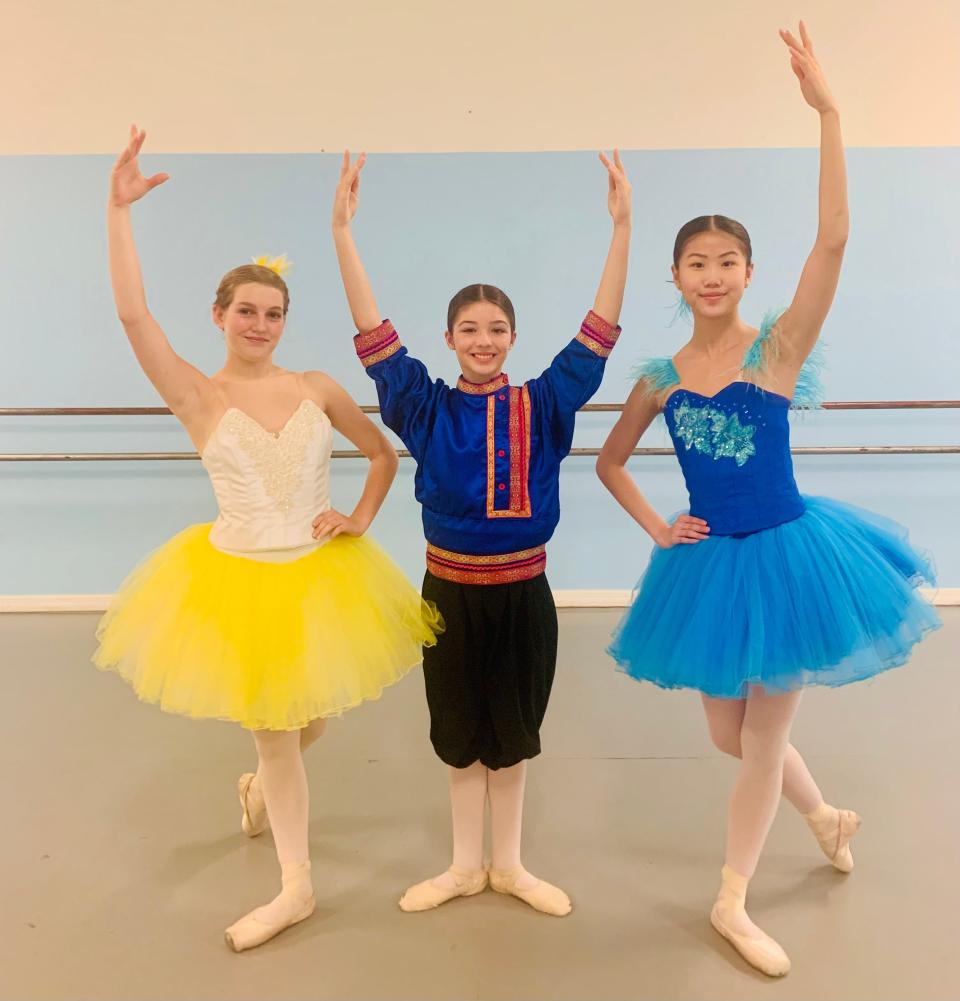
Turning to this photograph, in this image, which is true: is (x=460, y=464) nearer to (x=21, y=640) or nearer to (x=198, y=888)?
(x=198, y=888)

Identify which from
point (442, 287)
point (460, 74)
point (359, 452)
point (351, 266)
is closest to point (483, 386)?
point (351, 266)

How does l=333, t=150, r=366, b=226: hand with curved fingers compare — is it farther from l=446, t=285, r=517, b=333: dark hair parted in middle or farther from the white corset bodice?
the white corset bodice

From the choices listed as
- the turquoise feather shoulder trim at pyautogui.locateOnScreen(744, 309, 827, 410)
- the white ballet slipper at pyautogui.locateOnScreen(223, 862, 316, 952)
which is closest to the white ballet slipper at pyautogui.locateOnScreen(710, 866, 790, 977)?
the white ballet slipper at pyautogui.locateOnScreen(223, 862, 316, 952)

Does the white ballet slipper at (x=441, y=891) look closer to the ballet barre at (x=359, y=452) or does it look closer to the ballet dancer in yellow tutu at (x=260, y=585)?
the ballet dancer in yellow tutu at (x=260, y=585)

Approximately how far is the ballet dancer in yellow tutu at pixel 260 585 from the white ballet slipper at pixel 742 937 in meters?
0.70

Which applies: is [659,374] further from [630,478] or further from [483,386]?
[483,386]

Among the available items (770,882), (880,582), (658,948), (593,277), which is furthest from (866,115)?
(658,948)

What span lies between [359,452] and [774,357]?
5.67ft

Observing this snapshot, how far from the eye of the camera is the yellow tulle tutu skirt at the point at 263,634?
51.8 inches

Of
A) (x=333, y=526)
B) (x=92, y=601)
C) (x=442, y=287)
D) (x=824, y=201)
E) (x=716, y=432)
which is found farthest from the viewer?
(x=92, y=601)

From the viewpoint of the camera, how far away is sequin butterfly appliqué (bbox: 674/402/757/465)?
4.32 ft

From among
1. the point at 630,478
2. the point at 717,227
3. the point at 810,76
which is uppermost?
the point at 810,76

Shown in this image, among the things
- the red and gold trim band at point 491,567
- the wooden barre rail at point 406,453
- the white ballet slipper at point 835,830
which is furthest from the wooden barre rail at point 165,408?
the white ballet slipper at point 835,830

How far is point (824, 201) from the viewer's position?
1.23m
